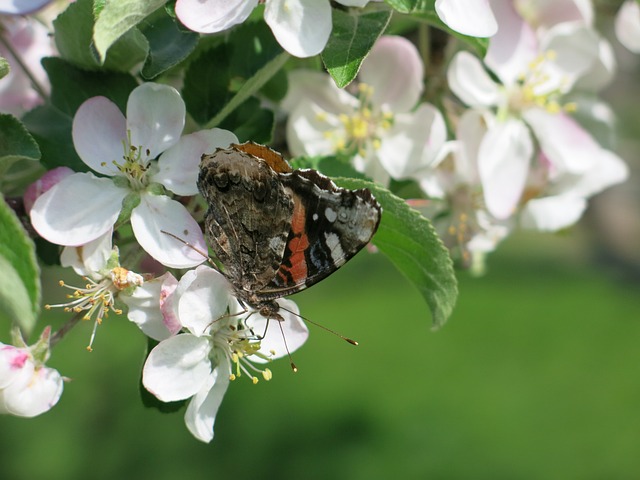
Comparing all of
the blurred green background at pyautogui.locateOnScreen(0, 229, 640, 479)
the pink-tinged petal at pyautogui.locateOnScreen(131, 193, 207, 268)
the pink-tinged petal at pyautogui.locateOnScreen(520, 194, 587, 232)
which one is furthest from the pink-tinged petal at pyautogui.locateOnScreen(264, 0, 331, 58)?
the blurred green background at pyautogui.locateOnScreen(0, 229, 640, 479)

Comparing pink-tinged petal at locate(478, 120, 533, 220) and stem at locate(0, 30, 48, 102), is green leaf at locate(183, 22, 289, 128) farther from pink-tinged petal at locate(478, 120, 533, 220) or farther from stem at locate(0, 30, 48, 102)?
pink-tinged petal at locate(478, 120, 533, 220)

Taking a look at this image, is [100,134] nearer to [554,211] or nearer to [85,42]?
[85,42]

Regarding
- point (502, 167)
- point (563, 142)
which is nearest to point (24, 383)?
point (502, 167)

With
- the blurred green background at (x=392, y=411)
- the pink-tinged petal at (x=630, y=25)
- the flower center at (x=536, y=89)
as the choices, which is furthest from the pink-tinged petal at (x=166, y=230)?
the blurred green background at (x=392, y=411)

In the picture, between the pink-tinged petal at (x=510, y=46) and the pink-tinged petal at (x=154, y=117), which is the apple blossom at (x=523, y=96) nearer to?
the pink-tinged petal at (x=510, y=46)

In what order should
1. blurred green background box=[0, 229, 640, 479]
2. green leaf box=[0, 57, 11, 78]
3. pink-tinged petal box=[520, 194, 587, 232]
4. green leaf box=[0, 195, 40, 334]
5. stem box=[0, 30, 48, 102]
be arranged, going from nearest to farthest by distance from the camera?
green leaf box=[0, 195, 40, 334], green leaf box=[0, 57, 11, 78], stem box=[0, 30, 48, 102], pink-tinged petal box=[520, 194, 587, 232], blurred green background box=[0, 229, 640, 479]
